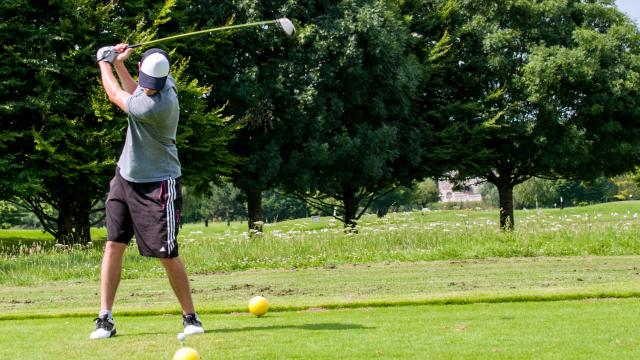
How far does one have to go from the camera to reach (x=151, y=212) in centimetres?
606

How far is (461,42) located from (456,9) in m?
1.34

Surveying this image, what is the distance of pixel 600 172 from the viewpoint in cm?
3344

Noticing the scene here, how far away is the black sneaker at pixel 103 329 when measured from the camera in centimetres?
584

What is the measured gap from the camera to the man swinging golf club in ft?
19.5

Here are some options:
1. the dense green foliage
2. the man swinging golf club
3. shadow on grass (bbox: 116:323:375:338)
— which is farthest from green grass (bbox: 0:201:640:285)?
shadow on grass (bbox: 116:323:375:338)

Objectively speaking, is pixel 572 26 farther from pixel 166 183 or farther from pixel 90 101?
pixel 166 183

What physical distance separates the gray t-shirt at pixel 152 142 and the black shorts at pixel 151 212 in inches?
2.9

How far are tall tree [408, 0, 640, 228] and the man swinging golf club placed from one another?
969 inches

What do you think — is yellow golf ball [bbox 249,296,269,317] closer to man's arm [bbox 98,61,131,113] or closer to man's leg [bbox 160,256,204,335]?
man's leg [bbox 160,256,204,335]

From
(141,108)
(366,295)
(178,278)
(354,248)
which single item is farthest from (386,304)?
(354,248)

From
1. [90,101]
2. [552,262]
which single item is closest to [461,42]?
[90,101]

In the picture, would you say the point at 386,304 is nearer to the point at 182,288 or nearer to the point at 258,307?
the point at 258,307

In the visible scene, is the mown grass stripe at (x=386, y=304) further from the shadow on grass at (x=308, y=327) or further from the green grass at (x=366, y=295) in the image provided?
the shadow on grass at (x=308, y=327)

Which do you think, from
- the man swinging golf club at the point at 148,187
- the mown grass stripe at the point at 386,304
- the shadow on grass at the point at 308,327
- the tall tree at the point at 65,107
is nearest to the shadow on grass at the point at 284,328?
the shadow on grass at the point at 308,327
